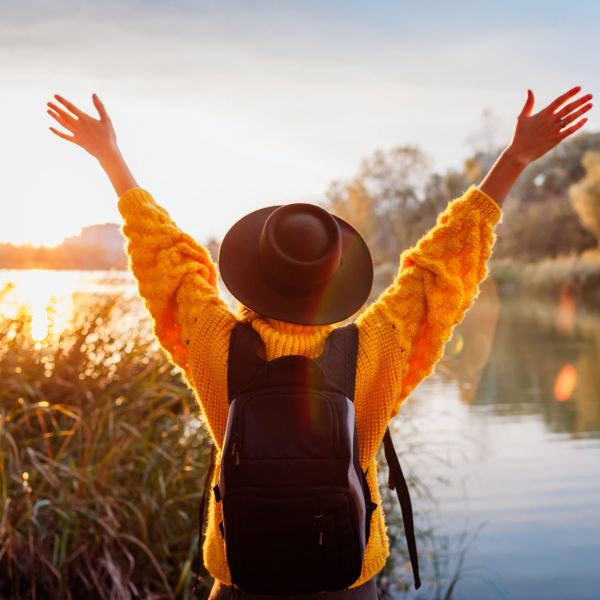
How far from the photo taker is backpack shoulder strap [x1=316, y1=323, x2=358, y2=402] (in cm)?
165

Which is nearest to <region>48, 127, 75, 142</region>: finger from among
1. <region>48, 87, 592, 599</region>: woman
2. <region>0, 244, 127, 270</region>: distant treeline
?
<region>48, 87, 592, 599</region>: woman

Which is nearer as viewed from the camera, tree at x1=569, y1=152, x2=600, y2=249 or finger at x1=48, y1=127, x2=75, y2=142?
finger at x1=48, y1=127, x2=75, y2=142

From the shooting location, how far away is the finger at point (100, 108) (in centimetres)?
212

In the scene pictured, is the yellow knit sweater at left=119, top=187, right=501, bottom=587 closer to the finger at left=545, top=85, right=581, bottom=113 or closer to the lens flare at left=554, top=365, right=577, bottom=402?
the finger at left=545, top=85, right=581, bottom=113

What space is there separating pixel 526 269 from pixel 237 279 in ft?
82.3

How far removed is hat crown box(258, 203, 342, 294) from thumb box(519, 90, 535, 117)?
57 centimetres

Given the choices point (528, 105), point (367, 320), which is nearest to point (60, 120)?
point (367, 320)

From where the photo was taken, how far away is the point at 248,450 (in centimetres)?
154

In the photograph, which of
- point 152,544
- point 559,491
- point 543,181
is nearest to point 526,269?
point 543,181

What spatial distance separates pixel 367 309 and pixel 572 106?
0.66m

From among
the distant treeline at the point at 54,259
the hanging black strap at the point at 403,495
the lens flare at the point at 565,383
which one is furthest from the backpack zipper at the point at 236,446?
the lens flare at the point at 565,383

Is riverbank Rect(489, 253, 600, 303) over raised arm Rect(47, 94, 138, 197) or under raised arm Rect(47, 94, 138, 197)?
over

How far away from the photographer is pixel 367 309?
6.07 feet

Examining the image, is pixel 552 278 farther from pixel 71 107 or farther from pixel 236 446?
pixel 236 446
